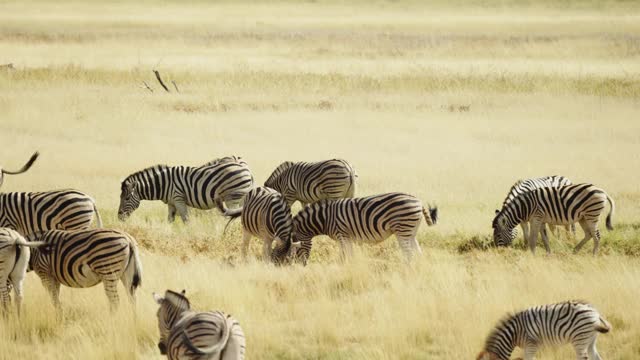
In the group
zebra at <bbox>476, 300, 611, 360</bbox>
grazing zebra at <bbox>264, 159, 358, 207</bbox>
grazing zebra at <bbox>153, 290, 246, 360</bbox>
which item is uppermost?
grazing zebra at <bbox>264, 159, 358, 207</bbox>

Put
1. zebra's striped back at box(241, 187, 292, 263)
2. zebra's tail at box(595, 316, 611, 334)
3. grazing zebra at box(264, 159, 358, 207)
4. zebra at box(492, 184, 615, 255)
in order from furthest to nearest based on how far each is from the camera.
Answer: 1. grazing zebra at box(264, 159, 358, 207)
2. zebra at box(492, 184, 615, 255)
3. zebra's striped back at box(241, 187, 292, 263)
4. zebra's tail at box(595, 316, 611, 334)

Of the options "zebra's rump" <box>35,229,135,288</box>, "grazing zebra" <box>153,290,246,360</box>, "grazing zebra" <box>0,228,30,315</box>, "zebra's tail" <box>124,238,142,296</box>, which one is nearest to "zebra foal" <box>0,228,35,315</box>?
"grazing zebra" <box>0,228,30,315</box>

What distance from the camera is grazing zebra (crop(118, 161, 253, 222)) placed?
18.1 metres

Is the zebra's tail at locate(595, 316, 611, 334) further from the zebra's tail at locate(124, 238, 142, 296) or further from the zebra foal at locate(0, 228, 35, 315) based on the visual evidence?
the zebra foal at locate(0, 228, 35, 315)

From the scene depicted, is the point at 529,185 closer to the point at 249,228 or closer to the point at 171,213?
the point at 249,228

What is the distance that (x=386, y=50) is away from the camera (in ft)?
178

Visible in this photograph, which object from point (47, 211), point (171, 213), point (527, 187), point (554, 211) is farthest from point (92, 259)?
point (527, 187)

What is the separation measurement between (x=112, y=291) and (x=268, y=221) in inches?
152

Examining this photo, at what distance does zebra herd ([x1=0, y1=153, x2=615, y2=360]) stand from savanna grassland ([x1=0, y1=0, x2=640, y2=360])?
0.37 meters

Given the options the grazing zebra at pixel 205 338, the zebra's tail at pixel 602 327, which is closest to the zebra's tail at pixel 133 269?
the grazing zebra at pixel 205 338

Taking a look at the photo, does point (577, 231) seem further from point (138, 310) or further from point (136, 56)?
point (136, 56)

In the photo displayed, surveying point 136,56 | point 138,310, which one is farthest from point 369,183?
point 136,56

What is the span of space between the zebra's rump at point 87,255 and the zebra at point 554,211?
695 centimetres

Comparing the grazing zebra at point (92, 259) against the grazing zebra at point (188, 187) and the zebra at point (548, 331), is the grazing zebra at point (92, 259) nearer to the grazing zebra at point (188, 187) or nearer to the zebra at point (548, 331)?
the zebra at point (548, 331)
